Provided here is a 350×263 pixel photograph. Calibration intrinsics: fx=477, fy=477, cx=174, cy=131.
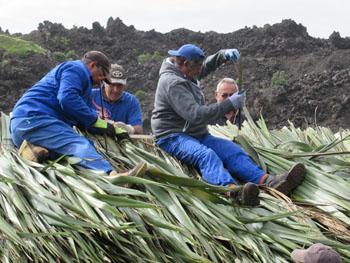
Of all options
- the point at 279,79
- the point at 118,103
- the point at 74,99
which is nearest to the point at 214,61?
the point at 118,103

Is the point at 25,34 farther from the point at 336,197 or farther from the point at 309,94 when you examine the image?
the point at 336,197

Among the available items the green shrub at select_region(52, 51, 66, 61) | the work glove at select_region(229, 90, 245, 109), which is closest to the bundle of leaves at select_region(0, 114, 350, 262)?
the work glove at select_region(229, 90, 245, 109)

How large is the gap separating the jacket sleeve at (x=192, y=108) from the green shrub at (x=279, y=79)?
12.7m

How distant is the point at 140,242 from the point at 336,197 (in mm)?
1432

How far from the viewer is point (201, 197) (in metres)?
2.82

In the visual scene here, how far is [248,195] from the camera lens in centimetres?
291

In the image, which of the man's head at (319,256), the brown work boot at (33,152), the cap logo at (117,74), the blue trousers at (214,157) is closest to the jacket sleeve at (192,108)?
the blue trousers at (214,157)

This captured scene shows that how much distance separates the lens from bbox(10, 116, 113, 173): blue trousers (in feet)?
10.4

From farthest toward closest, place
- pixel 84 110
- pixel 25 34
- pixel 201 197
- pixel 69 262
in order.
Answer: pixel 25 34
pixel 84 110
pixel 201 197
pixel 69 262

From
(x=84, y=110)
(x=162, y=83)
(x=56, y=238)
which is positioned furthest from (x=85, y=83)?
(x=56, y=238)

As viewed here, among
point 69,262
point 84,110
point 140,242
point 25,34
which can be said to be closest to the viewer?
point 69,262

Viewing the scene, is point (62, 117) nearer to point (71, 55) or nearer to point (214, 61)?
point (214, 61)

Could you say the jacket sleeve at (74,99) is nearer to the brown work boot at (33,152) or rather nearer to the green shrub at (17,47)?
the brown work boot at (33,152)

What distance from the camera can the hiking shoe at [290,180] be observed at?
3186 mm
